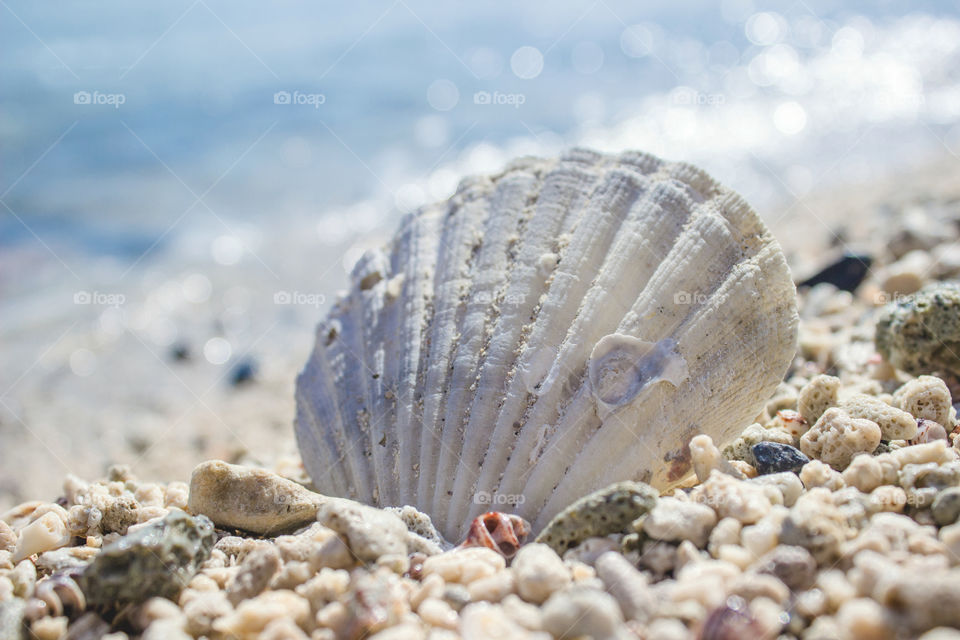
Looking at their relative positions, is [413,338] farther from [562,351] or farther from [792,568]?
[792,568]

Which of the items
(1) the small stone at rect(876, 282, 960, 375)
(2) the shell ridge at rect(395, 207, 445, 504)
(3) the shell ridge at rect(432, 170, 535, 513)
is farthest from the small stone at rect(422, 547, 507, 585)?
(1) the small stone at rect(876, 282, 960, 375)

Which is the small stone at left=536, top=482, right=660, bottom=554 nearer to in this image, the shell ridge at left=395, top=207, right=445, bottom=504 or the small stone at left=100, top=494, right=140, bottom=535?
the shell ridge at left=395, top=207, right=445, bottom=504

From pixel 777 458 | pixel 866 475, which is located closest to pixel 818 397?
pixel 777 458

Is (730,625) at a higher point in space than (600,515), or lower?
lower

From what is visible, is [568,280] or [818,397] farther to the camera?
[818,397]

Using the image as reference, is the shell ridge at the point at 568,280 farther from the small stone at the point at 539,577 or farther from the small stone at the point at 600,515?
the small stone at the point at 539,577

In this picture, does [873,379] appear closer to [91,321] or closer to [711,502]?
[711,502]
